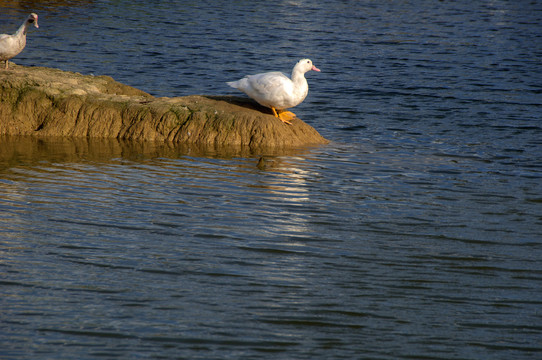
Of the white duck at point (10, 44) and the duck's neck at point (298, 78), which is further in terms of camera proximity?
the white duck at point (10, 44)

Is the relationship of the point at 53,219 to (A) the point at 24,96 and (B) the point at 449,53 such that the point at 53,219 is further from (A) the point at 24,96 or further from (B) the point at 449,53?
(B) the point at 449,53

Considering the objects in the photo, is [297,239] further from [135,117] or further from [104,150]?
[135,117]

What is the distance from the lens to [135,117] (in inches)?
499

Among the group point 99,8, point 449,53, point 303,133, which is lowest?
point 303,133

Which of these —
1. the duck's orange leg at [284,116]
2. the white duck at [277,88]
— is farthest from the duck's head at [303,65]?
the duck's orange leg at [284,116]

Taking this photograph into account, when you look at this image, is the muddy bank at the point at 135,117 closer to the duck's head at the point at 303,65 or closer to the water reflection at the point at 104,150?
the water reflection at the point at 104,150

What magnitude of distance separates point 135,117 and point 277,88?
2579 millimetres

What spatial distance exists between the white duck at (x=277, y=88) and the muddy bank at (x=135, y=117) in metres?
0.36

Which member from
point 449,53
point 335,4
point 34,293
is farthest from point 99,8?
point 34,293

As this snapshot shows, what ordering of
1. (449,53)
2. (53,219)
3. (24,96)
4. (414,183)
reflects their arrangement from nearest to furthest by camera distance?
(53,219) → (414,183) → (24,96) → (449,53)

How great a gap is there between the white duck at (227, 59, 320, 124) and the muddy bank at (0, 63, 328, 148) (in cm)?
36

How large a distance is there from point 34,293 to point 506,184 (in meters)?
6.85

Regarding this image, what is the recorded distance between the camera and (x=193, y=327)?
18.1 feet

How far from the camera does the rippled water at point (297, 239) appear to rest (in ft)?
17.9
